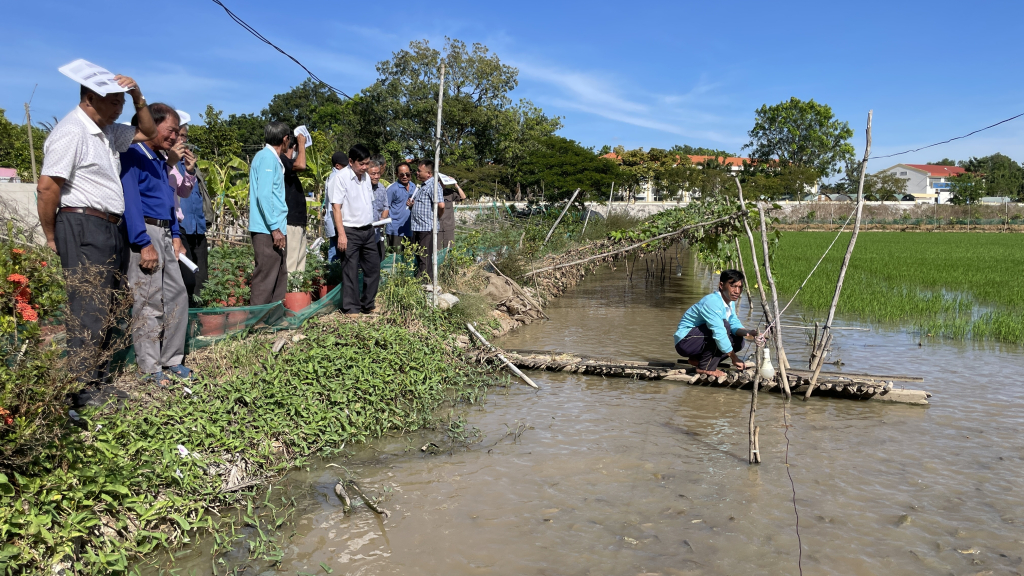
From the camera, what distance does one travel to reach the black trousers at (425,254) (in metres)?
7.38

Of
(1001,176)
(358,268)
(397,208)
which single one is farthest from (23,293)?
(1001,176)

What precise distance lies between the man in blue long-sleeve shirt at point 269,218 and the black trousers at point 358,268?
774 mm

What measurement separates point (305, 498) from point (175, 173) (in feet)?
8.73

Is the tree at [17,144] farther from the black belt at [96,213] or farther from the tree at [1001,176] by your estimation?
the tree at [1001,176]

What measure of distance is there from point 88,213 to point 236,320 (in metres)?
1.47

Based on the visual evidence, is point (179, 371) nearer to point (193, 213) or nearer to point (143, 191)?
point (143, 191)

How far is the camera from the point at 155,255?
3.78 meters

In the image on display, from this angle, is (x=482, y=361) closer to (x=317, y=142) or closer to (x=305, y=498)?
(x=305, y=498)

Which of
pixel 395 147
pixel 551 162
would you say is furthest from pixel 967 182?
pixel 395 147

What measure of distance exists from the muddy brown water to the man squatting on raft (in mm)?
292

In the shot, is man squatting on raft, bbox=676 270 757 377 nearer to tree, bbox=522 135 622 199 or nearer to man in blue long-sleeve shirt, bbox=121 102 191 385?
man in blue long-sleeve shirt, bbox=121 102 191 385

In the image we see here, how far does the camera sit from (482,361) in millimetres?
6168

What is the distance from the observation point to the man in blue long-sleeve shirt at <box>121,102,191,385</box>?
3727mm

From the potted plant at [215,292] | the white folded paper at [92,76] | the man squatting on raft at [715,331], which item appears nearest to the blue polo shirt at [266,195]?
the potted plant at [215,292]
